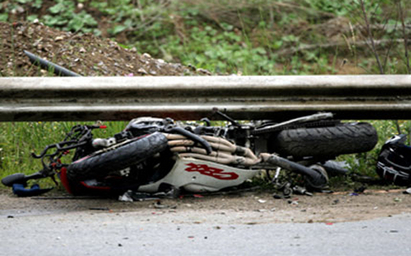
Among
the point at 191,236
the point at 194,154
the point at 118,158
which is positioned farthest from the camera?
the point at 194,154

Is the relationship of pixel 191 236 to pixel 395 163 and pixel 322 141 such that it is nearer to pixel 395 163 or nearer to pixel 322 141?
pixel 322 141

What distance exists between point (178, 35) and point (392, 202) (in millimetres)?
6659

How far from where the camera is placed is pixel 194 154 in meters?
4.43

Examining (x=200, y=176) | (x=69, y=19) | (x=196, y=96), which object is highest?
(x=196, y=96)

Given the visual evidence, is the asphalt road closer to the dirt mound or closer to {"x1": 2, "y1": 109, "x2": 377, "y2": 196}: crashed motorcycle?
{"x1": 2, "y1": 109, "x2": 377, "y2": 196}: crashed motorcycle

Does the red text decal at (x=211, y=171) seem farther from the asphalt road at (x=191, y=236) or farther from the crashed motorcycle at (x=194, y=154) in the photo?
the asphalt road at (x=191, y=236)

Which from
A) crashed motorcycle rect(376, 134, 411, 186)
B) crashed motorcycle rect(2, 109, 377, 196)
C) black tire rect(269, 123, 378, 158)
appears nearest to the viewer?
crashed motorcycle rect(2, 109, 377, 196)

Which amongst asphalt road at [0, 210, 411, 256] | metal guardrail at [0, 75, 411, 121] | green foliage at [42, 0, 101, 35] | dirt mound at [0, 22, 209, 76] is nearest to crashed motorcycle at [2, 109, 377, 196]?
metal guardrail at [0, 75, 411, 121]

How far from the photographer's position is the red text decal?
4426mm

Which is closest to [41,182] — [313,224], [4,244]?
[4,244]

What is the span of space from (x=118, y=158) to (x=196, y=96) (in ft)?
2.93

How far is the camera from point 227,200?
14.4ft

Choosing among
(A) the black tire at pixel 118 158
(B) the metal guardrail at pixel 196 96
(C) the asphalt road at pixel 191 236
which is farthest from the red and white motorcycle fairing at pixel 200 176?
(C) the asphalt road at pixel 191 236

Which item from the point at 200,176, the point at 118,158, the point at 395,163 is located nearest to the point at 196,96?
the point at 200,176
